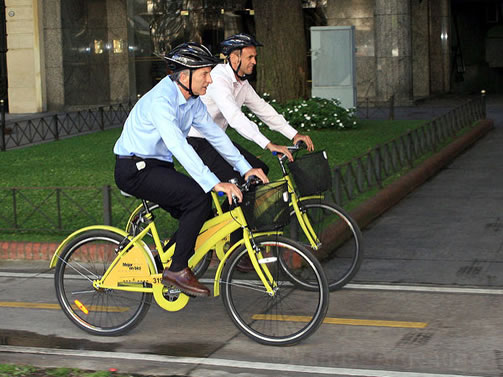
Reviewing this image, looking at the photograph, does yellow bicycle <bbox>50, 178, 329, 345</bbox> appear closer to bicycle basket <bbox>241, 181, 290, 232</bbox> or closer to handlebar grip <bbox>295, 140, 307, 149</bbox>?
bicycle basket <bbox>241, 181, 290, 232</bbox>

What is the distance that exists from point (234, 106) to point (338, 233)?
124 cm

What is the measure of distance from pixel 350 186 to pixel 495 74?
31.8 m

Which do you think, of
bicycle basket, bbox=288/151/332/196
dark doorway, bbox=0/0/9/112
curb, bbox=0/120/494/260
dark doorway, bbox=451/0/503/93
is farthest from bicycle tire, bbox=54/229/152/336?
dark doorway, bbox=451/0/503/93

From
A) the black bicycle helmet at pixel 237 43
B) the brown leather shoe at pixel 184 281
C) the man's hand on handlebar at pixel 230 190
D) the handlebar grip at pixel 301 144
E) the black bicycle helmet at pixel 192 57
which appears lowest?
the brown leather shoe at pixel 184 281

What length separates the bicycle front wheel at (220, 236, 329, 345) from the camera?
610 cm

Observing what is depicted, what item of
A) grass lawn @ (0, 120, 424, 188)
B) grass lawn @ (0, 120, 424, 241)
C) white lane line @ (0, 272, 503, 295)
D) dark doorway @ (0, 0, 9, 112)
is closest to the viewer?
white lane line @ (0, 272, 503, 295)

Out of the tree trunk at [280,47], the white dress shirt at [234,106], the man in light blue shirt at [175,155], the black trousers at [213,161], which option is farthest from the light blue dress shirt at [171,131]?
the tree trunk at [280,47]

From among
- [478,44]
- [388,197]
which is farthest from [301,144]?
[478,44]

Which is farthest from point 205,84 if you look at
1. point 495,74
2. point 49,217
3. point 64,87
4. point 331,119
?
point 495,74

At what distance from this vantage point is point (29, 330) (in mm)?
6781

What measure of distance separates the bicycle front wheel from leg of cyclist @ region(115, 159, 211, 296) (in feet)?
0.80

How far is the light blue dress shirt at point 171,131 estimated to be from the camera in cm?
609

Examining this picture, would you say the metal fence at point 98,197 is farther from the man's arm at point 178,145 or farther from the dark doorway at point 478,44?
the dark doorway at point 478,44

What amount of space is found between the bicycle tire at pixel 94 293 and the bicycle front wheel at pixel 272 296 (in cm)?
64
